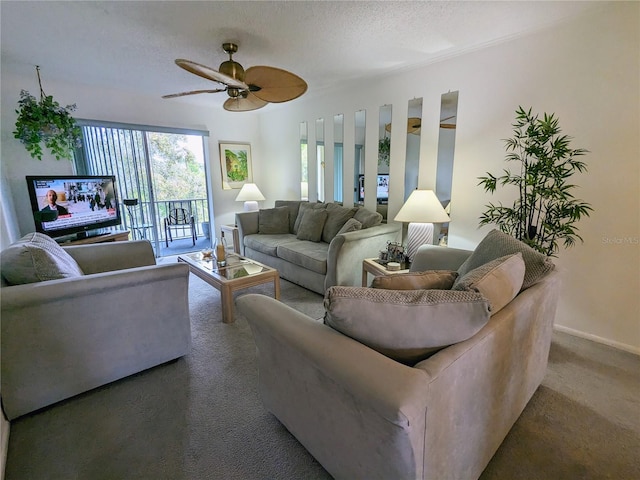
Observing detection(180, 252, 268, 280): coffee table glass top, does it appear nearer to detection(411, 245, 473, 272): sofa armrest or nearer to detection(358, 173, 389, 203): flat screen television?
detection(411, 245, 473, 272): sofa armrest

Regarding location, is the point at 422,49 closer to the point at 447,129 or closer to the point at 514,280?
the point at 447,129

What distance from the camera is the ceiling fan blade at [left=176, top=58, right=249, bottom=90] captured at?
1810 millimetres

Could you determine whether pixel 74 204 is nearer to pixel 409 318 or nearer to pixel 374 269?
pixel 374 269

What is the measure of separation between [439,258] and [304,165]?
296cm

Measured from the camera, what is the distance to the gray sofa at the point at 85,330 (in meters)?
1.49

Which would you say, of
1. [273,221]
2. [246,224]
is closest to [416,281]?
[273,221]

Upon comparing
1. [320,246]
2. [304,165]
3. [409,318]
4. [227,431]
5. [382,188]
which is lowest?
[227,431]

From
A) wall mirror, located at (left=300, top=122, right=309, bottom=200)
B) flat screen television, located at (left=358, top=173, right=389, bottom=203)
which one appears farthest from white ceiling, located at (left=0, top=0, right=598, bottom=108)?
wall mirror, located at (left=300, top=122, right=309, bottom=200)

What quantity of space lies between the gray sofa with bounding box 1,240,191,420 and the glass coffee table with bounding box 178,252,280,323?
53 cm

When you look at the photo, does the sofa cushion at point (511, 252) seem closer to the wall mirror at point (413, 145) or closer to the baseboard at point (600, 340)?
the baseboard at point (600, 340)

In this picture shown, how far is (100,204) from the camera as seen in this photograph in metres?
3.61

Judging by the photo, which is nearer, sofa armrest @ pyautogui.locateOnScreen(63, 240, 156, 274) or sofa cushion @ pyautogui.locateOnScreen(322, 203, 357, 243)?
sofa armrest @ pyautogui.locateOnScreen(63, 240, 156, 274)

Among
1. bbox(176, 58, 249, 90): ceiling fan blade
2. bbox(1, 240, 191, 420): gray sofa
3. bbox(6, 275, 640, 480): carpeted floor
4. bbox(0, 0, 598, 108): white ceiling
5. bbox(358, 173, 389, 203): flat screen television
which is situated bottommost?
bbox(6, 275, 640, 480): carpeted floor

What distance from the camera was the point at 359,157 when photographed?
147 inches
